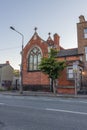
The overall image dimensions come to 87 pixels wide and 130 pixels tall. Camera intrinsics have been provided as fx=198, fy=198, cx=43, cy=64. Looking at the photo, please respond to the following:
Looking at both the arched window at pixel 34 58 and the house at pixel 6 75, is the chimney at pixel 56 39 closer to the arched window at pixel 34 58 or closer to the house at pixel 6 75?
the arched window at pixel 34 58

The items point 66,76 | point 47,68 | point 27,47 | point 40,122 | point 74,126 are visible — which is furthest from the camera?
point 27,47

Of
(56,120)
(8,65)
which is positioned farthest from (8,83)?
(56,120)

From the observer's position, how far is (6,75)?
49625 mm

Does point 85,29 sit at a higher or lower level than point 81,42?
higher

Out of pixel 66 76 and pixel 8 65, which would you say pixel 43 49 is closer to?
pixel 66 76

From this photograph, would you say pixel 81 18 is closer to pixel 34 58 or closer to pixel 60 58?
pixel 60 58

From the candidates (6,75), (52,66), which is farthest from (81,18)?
(6,75)

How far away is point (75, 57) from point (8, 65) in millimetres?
24016

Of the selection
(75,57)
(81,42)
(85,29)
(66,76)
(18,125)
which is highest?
(85,29)

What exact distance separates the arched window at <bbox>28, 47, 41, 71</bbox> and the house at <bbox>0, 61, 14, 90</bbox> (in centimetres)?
1046

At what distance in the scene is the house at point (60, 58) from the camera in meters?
28.5

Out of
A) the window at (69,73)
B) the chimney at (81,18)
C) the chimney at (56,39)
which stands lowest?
the window at (69,73)

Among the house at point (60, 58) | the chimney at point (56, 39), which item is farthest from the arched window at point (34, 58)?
the chimney at point (56, 39)

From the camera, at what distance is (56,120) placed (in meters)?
7.42
